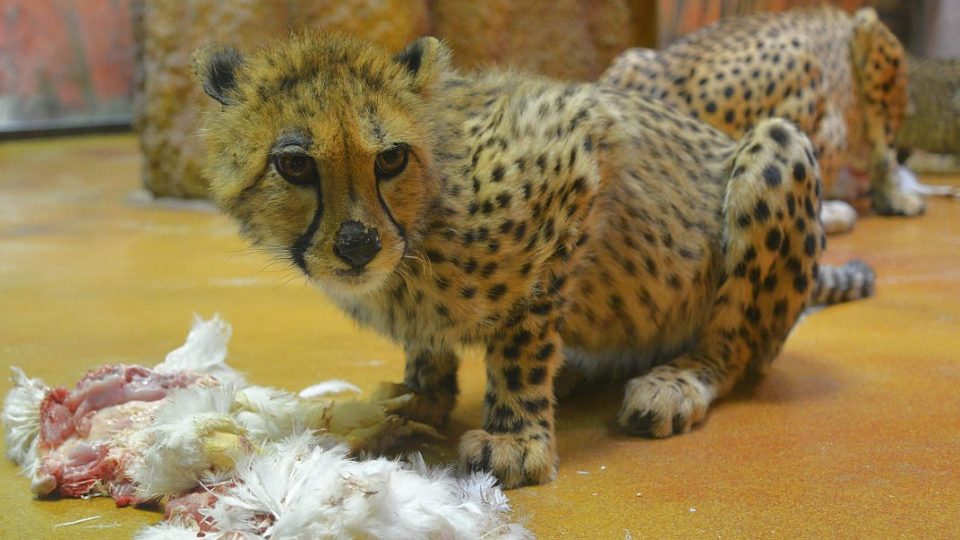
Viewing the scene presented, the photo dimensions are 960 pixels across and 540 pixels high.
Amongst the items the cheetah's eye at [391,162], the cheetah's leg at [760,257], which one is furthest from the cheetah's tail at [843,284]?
the cheetah's eye at [391,162]

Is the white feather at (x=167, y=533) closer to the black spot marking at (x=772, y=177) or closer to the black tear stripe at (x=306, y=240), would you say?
the black tear stripe at (x=306, y=240)

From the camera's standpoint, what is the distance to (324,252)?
94.6 inches

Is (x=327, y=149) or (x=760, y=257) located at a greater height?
(x=327, y=149)

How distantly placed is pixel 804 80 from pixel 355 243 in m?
4.37

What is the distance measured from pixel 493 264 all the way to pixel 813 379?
4.71 feet

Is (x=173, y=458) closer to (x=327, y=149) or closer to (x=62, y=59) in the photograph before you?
(x=327, y=149)

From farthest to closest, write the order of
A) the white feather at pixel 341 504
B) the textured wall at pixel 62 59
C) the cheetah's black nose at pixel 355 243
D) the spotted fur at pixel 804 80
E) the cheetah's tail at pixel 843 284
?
the textured wall at pixel 62 59 → the spotted fur at pixel 804 80 → the cheetah's tail at pixel 843 284 → the cheetah's black nose at pixel 355 243 → the white feather at pixel 341 504

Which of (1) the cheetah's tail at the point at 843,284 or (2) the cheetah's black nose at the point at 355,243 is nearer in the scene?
(2) the cheetah's black nose at the point at 355,243

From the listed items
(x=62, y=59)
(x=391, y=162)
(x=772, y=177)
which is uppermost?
(x=391, y=162)

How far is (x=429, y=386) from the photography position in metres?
3.23

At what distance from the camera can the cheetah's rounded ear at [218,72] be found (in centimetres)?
262

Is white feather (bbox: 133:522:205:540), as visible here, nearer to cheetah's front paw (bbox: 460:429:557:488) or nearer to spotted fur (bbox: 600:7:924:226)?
cheetah's front paw (bbox: 460:429:557:488)

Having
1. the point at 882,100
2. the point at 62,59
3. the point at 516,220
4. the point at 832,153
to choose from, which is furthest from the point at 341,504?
the point at 62,59

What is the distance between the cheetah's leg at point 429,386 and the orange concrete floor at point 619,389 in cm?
9
